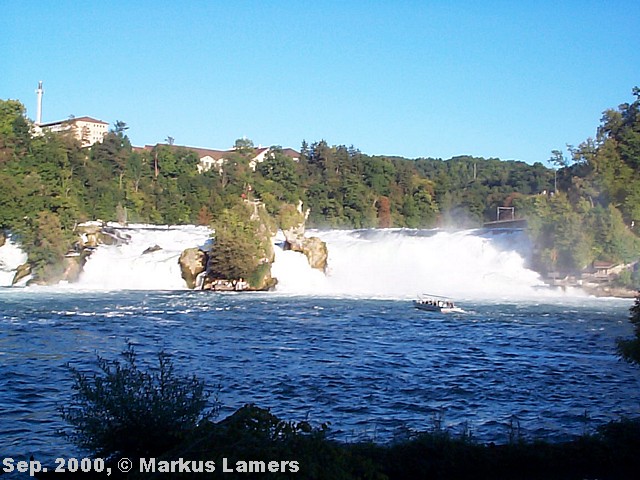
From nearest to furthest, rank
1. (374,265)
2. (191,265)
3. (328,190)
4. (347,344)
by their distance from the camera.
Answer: (347,344) → (191,265) → (374,265) → (328,190)

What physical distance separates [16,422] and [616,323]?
60.7 feet

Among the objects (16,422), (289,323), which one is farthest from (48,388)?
(289,323)

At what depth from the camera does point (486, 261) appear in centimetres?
3719

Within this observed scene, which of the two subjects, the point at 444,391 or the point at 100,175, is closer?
the point at 444,391

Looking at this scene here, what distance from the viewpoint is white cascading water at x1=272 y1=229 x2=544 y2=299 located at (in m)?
33.9

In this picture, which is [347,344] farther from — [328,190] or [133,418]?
[328,190]

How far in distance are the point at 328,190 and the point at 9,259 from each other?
111ft

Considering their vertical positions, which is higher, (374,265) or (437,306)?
(374,265)

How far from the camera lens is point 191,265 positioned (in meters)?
33.2

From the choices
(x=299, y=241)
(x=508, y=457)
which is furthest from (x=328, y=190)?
(x=508, y=457)

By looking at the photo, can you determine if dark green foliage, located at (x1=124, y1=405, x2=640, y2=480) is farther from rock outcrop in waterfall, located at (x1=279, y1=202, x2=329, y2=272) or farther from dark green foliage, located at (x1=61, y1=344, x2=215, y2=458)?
rock outcrop in waterfall, located at (x1=279, y1=202, x2=329, y2=272)

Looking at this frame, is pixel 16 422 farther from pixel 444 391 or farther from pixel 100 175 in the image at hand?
pixel 100 175

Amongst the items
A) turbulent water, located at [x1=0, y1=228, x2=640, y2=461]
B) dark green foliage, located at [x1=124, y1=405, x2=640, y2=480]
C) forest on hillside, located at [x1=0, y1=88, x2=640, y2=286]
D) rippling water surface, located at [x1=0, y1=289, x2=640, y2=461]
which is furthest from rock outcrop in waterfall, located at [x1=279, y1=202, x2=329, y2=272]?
dark green foliage, located at [x1=124, y1=405, x2=640, y2=480]

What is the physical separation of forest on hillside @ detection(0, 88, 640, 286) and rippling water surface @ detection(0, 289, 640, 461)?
8477 mm
